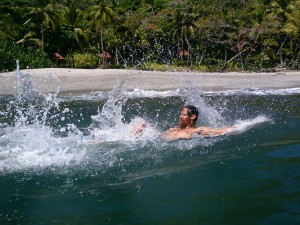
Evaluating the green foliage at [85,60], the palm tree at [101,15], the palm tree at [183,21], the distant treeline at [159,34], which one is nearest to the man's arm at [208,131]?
the distant treeline at [159,34]

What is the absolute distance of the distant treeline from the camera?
1495 inches

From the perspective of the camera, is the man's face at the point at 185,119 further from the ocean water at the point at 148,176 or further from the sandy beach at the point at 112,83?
the sandy beach at the point at 112,83

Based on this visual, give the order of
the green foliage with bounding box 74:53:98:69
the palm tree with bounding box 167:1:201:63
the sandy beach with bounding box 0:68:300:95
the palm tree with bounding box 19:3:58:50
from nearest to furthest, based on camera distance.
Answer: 1. the sandy beach with bounding box 0:68:300:95
2. the palm tree with bounding box 19:3:58:50
3. the palm tree with bounding box 167:1:201:63
4. the green foliage with bounding box 74:53:98:69

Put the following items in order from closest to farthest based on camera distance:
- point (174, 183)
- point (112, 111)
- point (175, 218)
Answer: point (175, 218), point (174, 183), point (112, 111)

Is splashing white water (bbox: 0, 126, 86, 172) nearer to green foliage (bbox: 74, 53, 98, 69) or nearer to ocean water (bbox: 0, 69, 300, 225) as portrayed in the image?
ocean water (bbox: 0, 69, 300, 225)

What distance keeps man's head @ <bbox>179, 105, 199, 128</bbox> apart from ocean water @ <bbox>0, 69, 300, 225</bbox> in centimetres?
31

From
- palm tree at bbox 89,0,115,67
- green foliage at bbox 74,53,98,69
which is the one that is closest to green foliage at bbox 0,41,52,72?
palm tree at bbox 89,0,115,67

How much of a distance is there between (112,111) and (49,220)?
212 inches

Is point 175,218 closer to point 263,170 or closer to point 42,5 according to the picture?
point 263,170

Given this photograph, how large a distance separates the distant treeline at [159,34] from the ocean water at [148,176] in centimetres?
2787

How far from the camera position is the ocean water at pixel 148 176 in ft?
17.0

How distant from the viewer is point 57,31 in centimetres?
3919

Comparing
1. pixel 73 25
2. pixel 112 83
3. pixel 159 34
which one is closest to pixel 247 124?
pixel 112 83

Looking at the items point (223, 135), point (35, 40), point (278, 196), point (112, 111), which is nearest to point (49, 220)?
point (278, 196)
